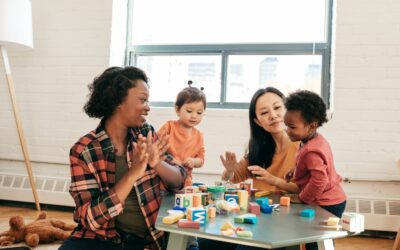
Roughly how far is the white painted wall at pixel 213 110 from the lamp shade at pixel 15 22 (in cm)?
33

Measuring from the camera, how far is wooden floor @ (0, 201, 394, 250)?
2.77 m

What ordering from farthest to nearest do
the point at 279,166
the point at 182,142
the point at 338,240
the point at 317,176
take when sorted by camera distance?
the point at 338,240 < the point at 182,142 < the point at 279,166 < the point at 317,176

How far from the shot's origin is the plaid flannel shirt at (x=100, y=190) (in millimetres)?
1326

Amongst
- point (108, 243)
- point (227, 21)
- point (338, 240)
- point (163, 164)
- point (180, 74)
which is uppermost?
point (227, 21)

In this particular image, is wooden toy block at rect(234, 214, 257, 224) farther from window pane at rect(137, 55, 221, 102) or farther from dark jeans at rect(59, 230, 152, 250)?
window pane at rect(137, 55, 221, 102)

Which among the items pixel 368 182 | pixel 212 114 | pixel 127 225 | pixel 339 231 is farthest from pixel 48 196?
pixel 339 231

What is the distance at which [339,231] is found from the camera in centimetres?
106

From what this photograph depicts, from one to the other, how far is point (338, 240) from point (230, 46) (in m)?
1.81

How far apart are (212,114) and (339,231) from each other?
236 cm

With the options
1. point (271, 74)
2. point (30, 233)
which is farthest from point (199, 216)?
point (271, 74)

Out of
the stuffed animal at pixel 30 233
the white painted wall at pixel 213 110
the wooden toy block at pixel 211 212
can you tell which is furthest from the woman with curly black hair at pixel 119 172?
the white painted wall at pixel 213 110

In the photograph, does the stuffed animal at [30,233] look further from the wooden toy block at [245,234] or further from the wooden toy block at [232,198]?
the wooden toy block at [245,234]

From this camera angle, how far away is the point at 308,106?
65.8 inches

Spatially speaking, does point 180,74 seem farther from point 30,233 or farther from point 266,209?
point 266,209
